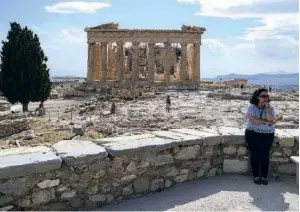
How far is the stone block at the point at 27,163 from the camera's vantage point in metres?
4.80

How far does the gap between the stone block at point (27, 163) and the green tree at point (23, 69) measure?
2639 cm

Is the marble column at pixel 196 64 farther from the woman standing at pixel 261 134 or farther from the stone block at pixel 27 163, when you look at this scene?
the stone block at pixel 27 163

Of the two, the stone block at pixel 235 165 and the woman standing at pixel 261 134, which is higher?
the woman standing at pixel 261 134

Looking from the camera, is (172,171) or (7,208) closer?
(7,208)

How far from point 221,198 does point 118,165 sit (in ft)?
5.05

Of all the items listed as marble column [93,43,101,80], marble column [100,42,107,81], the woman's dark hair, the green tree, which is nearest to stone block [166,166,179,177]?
the woman's dark hair

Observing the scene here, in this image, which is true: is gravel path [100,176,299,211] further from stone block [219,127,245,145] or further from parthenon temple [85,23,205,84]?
parthenon temple [85,23,205,84]

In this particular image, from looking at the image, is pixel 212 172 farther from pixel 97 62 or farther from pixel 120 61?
pixel 97 62

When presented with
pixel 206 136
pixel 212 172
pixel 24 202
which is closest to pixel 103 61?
pixel 212 172

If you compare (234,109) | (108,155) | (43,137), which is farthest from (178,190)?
(234,109)

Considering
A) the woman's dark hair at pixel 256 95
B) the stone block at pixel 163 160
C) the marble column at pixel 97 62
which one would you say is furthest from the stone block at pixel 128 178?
the marble column at pixel 97 62

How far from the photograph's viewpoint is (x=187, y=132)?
7.00 m

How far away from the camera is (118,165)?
229 inches

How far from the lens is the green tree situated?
100ft
